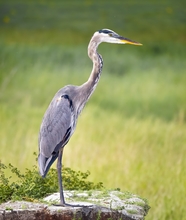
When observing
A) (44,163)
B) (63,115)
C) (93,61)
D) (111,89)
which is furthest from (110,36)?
(111,89)

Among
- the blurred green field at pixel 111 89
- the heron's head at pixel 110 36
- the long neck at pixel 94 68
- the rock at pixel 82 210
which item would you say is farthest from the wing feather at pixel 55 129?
the blurred green field at pixel 111 89

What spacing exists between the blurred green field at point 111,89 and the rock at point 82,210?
1.58 m

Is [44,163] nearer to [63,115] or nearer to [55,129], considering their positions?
[55,129]

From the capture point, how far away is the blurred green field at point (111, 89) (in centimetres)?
791

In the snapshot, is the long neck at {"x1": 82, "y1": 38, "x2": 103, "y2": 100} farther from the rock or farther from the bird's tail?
the rock

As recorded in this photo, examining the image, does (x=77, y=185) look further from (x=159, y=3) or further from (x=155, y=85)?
(x=159, y=3)

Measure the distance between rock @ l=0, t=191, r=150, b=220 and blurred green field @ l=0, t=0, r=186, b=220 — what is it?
5.18ft

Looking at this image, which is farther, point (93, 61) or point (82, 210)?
point (93, 61)

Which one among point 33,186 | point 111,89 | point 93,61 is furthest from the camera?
point 111,89

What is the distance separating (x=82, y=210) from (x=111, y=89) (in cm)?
991

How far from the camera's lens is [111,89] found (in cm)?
1439

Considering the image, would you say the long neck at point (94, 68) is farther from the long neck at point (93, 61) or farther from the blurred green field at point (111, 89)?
the blurred green field at point (111, 89)

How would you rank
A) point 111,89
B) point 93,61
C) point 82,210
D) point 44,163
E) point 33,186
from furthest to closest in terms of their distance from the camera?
1. point 111,89
2. point 33,186
3. point 93,61
4. point 44,163
5. point 82,210

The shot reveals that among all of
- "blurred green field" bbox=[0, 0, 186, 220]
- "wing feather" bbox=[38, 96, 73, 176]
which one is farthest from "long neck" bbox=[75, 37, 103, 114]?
"blurred green field" bbox=[0, 0, 186, 220]
